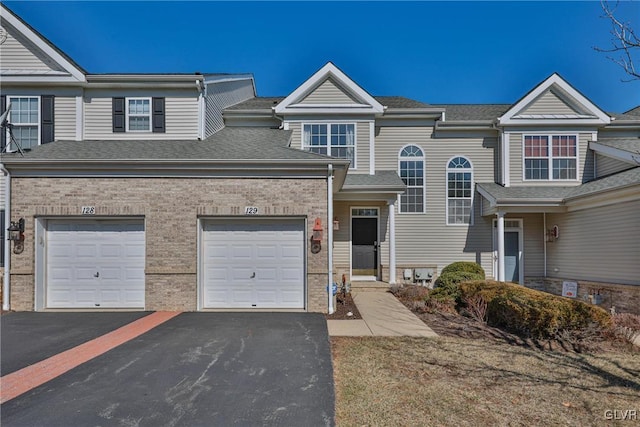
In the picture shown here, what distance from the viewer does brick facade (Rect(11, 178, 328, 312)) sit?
9844 millimetres

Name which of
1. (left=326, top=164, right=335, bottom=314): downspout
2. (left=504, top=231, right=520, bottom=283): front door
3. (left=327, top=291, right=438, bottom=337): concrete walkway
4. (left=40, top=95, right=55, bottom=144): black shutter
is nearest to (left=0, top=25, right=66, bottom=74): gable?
(left=40, top=95, right=55, bottom=144): black shutter

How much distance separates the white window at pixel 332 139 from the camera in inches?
583

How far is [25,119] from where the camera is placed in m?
12.9

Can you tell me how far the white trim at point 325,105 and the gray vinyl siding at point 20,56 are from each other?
25.3ft

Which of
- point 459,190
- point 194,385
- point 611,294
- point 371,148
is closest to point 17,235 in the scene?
point 194,385

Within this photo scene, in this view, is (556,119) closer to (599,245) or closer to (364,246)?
(599,245)

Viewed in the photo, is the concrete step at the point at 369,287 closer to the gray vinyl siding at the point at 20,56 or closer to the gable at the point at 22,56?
the gable at the point at 22,56

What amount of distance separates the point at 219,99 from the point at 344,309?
31.8 ft

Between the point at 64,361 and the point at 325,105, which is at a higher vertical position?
the point at 325,105

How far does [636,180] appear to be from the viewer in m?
11.2

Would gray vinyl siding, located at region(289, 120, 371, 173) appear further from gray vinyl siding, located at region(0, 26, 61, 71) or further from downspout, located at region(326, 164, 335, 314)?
gray vinyl siding, located at region(0, 26, 61, 71)

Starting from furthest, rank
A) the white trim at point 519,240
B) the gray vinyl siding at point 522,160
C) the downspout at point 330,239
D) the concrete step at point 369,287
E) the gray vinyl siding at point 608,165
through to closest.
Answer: the white trim at point 519,240 → the gray vinyl siding at point 522,160 → the gray vinyl siding at point 608,165 → the concrete step at point 369,287 → the downspout at point 330,239

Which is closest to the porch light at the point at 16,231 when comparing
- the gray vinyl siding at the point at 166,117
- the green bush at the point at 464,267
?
the gray vinyl siding at the point at 166,117

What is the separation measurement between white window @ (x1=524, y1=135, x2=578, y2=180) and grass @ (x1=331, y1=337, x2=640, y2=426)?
32.3ft
